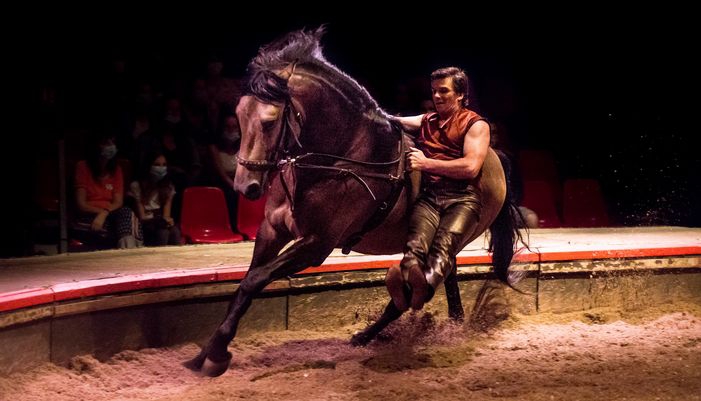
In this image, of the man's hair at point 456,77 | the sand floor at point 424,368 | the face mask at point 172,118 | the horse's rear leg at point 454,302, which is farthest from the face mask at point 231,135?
the man's hair at point 456,77

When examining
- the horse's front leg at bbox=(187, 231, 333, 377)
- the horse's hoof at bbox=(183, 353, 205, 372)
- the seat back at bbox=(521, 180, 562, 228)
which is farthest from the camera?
the seat back at bbox=(521, 180, 562, 228)

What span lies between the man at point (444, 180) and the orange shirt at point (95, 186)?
360 cm

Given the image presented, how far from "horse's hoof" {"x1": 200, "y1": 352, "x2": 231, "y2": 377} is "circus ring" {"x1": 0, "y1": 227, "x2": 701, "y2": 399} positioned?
196mm

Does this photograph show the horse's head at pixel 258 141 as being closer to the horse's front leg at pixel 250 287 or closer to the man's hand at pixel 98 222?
the horse's front leg at pixel 250 287

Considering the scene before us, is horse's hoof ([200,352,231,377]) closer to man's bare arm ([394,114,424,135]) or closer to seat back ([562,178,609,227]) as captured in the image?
man's bare arm ([394,114,424,135])

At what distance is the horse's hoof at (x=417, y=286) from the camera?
4.04 meters

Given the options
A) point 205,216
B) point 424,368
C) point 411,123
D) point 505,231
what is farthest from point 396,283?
point 205,216

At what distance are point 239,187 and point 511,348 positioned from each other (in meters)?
2.31

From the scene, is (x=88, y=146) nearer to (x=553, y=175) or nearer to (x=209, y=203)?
(x=209, y=203)

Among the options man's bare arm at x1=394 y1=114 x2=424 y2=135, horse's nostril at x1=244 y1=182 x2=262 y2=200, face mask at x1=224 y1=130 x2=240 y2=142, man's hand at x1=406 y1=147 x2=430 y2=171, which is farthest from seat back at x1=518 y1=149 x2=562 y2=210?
horse's nostril at x1=244 y1=182 x2=262 y2=200

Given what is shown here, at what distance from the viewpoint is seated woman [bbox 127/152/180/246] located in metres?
7.38

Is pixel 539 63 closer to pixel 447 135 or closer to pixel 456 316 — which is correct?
pixel 456 316

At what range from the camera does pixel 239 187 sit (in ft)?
12.8

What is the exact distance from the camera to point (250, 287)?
432cm
